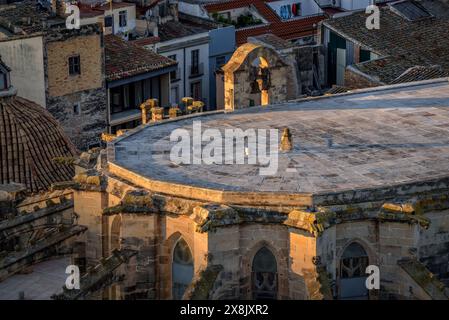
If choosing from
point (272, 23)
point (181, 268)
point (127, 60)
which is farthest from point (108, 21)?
point (181, 268)

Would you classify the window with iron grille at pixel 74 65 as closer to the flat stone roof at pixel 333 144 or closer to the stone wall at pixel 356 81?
the stone wall at pixel 356 81

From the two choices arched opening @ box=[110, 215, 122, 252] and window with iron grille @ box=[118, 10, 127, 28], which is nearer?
arched opening @ box=[110, 215, 122, 252]

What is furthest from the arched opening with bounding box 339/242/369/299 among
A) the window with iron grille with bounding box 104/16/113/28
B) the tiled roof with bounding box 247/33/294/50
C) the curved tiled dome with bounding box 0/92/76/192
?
the window with iron grille with bounding box 104/16/113/28

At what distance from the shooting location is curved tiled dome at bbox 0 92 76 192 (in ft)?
324

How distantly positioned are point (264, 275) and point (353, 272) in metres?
3.74

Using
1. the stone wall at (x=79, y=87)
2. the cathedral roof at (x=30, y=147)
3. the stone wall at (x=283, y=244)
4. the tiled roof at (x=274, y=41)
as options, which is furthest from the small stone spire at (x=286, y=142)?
the tiled roof at (x=274, y=41)

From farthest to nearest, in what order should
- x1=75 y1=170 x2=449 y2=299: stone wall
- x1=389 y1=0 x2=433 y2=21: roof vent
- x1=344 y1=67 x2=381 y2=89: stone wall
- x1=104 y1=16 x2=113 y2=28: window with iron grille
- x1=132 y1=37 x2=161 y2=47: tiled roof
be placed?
x1=389 y1=0 x2=433 y2=21: roof vent < x1=104 y1=16 x2=113 y2=28: window with iron grille < x1=132 y1=37 x2=161 y2=47: tiled roof < x1=344 y1=67 x2=381 y2=89: stone wall < x1=75 y1=170 x2=449 y2=299: stone wall

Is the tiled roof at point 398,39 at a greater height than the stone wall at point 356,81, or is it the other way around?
the tiled roof at point 398,39

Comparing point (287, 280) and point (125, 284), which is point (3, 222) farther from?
point (287, 280)

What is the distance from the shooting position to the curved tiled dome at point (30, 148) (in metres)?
98.8

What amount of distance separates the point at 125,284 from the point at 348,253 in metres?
9.69

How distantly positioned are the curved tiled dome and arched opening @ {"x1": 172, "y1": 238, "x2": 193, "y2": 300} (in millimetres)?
22271

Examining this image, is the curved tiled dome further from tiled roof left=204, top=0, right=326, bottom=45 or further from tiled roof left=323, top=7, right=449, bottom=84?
tiled roof left=204, top=0, right=326, bottom=45

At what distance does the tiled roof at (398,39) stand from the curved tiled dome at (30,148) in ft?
95.1
